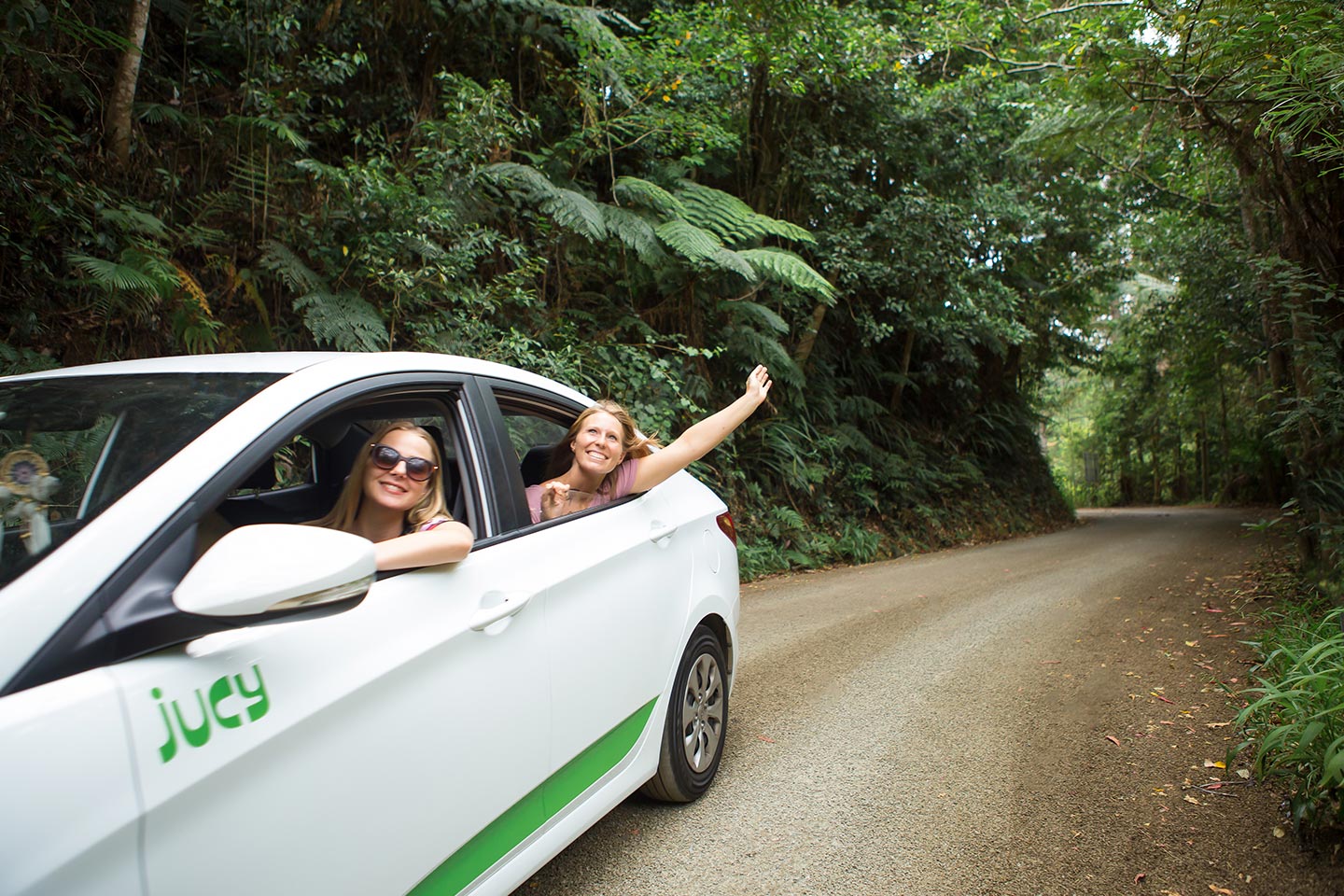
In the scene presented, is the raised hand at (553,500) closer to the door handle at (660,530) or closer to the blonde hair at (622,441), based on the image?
the blonde hair at (622,441)

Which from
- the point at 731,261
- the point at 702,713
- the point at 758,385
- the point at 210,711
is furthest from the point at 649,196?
the point at 210,711

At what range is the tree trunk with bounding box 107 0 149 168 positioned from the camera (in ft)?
20.4

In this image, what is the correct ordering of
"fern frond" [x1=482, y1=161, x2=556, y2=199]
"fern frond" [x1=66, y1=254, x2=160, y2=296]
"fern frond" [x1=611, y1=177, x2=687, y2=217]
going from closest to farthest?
"fern frond" [x1=66, y1=254, x2=160, y2=296] < "fern frond" [x1=482, y1=161, x2=556, y2=199] < "fern frond" [x1=611, y1=177, x2=687, y2=217]

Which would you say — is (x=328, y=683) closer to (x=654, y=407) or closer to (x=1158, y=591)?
(x=654, y=407)

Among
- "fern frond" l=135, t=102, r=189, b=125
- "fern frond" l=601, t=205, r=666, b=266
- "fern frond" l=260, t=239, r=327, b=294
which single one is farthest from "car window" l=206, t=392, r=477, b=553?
"fern frond" l=601, t=205, r=666, b=266

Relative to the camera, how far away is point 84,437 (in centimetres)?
209

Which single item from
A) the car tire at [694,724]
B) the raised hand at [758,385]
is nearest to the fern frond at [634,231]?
the raised hand at [758,385]

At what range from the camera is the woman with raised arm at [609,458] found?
11.0 feet

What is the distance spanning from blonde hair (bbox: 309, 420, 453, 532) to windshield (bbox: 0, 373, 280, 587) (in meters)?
0.50

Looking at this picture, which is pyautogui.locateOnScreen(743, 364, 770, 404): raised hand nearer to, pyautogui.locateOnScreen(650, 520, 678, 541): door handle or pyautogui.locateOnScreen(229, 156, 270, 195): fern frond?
pyautogui.locateOnScreen(650, 520, 678, 541): door handle

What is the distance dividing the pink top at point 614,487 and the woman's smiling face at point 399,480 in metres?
0.83

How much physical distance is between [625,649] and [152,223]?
197 inches

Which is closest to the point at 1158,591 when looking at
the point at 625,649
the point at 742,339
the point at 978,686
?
the point at 978,686

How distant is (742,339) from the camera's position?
11.2m
